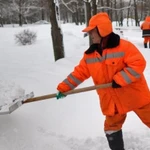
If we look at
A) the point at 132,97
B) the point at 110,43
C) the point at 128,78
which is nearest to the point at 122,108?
the point at 132,97

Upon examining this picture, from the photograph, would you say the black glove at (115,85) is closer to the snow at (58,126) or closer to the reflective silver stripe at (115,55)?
the reflective silver stripe at (115,55)

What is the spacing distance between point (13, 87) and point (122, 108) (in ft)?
4.96

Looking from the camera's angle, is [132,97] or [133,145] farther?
[133,145]

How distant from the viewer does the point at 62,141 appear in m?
4.07

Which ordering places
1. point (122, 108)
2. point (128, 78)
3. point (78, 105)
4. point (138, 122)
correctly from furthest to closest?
point (78, 105) < point (138, 122) < point (122, 108) < point (128, 78)

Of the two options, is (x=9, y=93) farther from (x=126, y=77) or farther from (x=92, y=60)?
(x=126, y=77)

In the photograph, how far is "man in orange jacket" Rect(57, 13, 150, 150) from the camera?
3.01m

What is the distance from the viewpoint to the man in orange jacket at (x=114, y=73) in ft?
9.88

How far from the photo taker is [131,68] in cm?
298

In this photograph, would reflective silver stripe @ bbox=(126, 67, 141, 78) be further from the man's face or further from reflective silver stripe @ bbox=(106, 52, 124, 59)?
the man's face

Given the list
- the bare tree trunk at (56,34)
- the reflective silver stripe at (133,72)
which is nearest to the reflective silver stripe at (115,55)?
the reflective silver stripe at (133,72)

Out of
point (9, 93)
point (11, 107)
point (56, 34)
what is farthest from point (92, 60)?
point (56, 34)

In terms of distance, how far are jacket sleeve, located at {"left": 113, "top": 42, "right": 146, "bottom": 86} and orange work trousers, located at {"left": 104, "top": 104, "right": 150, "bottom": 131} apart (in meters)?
0.39

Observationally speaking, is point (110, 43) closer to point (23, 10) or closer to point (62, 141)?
point (62, 141)
